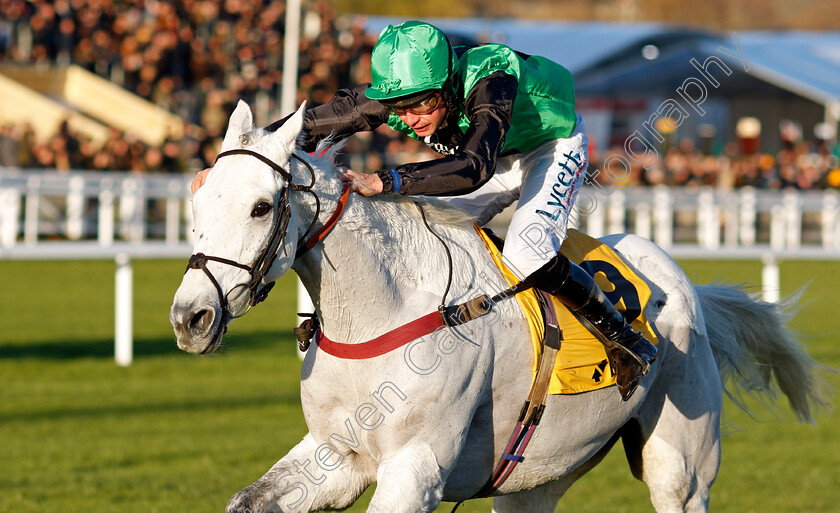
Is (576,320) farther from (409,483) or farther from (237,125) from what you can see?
(237,125)

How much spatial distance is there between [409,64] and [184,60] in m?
18.4

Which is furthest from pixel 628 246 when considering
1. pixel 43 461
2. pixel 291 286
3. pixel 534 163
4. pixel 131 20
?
pixel 131 20

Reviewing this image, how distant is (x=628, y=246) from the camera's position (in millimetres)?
4707

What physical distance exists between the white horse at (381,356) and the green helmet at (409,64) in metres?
0.33

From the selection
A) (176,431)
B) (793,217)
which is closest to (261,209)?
(176,431)

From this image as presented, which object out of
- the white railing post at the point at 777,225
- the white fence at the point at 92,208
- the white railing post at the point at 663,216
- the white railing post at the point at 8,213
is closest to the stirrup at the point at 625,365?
the white fence at the point at 92,208

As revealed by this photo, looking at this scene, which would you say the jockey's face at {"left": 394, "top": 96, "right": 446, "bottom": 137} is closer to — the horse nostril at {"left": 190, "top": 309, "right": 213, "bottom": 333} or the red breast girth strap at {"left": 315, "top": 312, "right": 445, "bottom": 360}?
the red breast girth strap at {"left": 315, "top": 312, "right": 445, "bottom": 360}

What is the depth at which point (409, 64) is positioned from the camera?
12.0 ft

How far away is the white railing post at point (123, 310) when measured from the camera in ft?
32.4

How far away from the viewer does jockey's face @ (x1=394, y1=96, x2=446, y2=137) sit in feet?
12.4

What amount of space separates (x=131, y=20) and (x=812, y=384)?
58.9 ft

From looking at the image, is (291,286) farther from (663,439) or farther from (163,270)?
(663,439)

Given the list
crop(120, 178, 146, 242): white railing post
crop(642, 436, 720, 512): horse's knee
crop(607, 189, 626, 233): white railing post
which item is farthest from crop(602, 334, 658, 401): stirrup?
crop(607, 189, 626, 233): white railing post

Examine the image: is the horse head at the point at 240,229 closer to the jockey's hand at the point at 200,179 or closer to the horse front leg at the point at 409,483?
the jockey's hand at the point at 200,179
